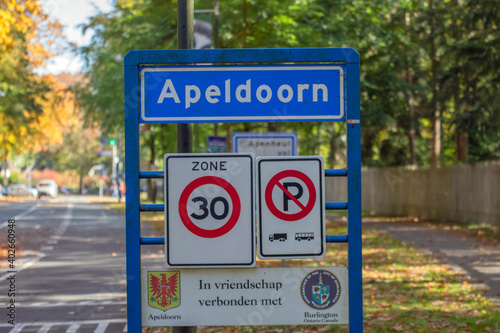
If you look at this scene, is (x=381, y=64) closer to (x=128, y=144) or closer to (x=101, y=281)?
(x=101, y=281)

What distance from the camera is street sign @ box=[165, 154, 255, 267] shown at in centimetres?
420

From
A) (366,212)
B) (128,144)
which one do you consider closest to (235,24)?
(128,144)

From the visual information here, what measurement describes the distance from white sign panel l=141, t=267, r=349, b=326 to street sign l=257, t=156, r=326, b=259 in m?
0.13

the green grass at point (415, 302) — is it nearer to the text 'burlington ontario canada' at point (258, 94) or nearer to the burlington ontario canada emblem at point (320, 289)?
the burlington ontario canada emblem at point (320, 289)

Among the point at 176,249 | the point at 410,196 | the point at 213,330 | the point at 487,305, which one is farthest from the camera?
the point at 410,196

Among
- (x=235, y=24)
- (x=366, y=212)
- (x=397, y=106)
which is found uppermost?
(x=235, y=24)

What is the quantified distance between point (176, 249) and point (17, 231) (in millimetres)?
21644

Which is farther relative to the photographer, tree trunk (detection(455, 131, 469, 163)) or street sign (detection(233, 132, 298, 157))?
tree trunk (detection(455, 131, 469, 163))

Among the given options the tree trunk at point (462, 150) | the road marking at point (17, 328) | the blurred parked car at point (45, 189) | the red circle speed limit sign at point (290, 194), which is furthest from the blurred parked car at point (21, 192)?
the red circle speed limit sign at point (290, 194)

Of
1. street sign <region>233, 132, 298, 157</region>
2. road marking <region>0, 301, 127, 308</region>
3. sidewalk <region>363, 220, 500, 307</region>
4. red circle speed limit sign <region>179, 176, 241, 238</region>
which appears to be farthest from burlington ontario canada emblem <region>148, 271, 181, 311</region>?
street sign <region>233, 132, 298, 157</region>

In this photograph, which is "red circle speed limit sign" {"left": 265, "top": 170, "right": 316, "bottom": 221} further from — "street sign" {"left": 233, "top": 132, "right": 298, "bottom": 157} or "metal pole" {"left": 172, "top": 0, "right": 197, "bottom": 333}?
"street sign" {"left": 233, "top": 132, "right": 298, "bottom": 157}

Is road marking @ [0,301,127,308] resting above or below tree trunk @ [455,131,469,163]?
below

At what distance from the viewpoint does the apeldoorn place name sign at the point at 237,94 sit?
13.9ft

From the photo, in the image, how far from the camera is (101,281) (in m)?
12.4
